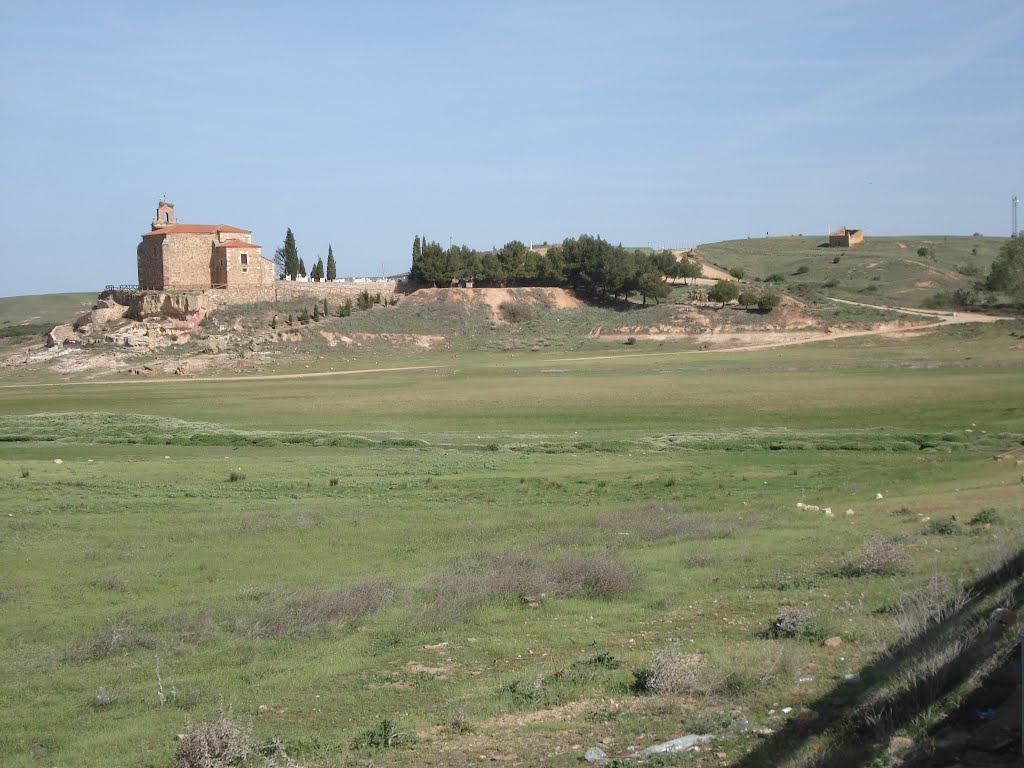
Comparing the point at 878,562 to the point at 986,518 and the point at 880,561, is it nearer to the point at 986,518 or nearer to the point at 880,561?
the point at 880,561

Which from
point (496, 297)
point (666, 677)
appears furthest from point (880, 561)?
point (496, 297)

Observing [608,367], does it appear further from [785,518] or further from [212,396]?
[785,518]

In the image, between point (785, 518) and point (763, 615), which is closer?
point (763, 615)

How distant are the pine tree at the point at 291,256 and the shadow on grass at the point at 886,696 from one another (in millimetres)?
103629

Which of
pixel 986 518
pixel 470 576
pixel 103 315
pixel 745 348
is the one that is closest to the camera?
pixel 470 576

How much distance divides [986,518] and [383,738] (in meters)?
12.5

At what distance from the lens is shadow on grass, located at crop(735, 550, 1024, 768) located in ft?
26.8

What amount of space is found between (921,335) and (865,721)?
268 ft

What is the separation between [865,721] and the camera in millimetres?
8539

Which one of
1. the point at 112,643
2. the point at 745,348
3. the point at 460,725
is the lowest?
the point at 112,643

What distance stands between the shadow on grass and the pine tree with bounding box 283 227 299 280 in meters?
104

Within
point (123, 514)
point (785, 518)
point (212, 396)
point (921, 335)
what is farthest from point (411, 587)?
point (921, 335)

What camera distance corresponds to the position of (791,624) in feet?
39.8

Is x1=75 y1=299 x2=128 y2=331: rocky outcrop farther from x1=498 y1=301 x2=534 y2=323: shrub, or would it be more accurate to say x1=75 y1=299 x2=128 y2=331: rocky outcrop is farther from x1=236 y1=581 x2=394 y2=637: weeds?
x1=236 y1=581 x2=394 y2=637: weeds
